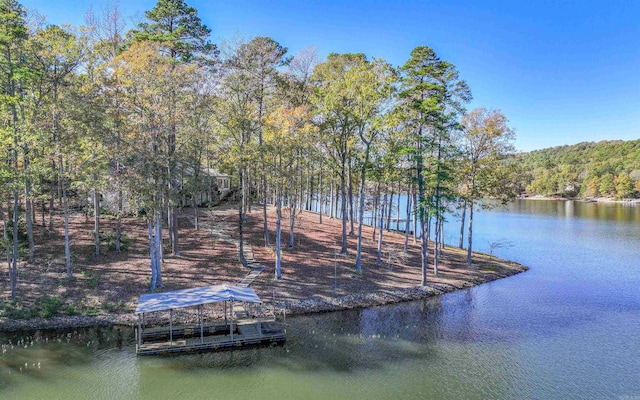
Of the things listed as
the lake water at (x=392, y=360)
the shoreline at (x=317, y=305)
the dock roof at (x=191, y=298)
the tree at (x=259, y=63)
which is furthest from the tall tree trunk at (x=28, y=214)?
the tree at (x=259, y=63)

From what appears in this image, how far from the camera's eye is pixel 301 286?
23703 millimetres

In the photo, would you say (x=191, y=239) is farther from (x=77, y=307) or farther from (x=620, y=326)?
(x=620, y=326)

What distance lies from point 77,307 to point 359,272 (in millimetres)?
16771

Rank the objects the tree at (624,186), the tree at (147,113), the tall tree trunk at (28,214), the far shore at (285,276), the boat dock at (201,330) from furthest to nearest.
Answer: the tree at (624,186) → the tall tree trunk at (28,214) → the far shore at (285,276) → the tree at (147,113) → the boat dock at (201,330)

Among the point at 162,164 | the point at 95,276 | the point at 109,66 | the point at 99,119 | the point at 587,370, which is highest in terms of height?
the point at 109,66

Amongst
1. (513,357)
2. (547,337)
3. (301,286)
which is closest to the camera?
(513,357)

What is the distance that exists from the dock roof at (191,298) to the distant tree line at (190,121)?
13.0 feet

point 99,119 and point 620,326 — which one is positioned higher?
point 99,119

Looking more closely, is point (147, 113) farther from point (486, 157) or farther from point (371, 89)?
point (486, 157)

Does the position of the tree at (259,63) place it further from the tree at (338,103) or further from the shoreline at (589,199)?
the shoreline at (589,199)

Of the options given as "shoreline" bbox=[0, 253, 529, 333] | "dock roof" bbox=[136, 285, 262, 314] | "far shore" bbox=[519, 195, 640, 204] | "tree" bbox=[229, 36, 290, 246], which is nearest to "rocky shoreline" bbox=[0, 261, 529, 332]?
A: "shoreline" bbox=[0, 253, 529, 333]

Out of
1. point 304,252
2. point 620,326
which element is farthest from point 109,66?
point 620,326

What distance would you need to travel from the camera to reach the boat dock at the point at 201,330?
54.7 feet

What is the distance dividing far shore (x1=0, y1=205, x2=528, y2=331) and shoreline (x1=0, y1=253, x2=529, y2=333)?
39 millimetres
